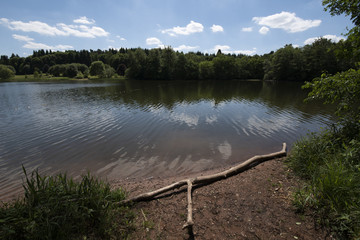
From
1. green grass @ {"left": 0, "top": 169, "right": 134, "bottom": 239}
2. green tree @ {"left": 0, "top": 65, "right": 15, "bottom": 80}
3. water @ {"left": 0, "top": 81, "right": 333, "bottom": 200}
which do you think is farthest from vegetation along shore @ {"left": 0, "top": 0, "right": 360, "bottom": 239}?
green tree @ {"left": 0, "top": 65, "right": 15, "bottom": 80}

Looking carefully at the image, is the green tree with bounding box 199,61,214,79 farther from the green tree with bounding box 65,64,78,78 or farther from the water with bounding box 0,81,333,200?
the green tree with bounding box 65,64,78,78

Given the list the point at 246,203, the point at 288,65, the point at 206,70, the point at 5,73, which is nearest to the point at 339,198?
the point at 246,203

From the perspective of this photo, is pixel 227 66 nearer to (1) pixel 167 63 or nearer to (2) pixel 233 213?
(1) pixel 167 63

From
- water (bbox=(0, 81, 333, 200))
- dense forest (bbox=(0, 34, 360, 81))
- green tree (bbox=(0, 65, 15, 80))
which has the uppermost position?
dense forest (bbox=(0, 34, 360, 81))

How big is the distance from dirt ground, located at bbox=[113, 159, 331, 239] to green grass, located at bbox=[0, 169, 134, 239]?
0.67 m

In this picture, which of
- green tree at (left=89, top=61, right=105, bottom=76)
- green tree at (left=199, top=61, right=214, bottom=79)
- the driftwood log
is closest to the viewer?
the driftwood log

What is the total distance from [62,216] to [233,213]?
4.57 m

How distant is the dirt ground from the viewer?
438 centimetres

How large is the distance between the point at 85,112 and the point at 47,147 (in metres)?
9.92

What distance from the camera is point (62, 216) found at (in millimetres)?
3936

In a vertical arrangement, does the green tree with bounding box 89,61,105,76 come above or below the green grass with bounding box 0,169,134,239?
above

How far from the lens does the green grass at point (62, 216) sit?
3.63m

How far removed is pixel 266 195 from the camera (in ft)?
19.2

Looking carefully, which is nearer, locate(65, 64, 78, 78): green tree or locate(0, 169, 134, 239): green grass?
locate(0, 169, 134, 239): green grass
